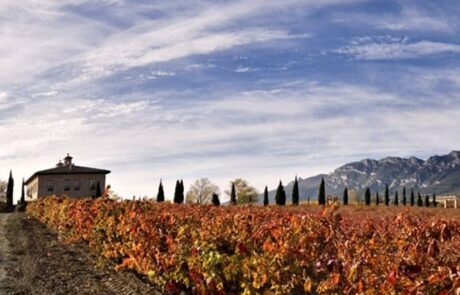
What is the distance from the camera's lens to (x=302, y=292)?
Result: 253 inches

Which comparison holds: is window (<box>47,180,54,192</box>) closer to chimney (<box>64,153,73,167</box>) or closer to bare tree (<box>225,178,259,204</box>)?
chimney (<box>64,153,73,167</box>)

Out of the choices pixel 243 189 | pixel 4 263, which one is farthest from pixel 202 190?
pixel 4 263

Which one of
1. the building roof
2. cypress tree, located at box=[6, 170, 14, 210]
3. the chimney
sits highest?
the chimney

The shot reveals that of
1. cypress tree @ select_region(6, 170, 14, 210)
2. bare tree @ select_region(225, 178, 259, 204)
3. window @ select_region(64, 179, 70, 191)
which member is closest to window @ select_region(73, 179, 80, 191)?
window @ select_region(64, 179, 70, 191)

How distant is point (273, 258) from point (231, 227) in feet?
6.31

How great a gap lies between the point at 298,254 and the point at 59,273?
6994mm

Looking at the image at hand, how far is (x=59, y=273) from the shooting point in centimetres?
1156

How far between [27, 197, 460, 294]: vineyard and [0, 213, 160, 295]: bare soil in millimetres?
570

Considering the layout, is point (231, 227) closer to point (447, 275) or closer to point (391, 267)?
point (391, 267)

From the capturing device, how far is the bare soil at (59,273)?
9.79 meters

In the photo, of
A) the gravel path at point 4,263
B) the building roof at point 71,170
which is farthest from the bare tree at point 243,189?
the gravel path at point 4,263

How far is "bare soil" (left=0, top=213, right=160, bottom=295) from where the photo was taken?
32.1ft

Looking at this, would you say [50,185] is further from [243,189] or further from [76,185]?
[243,189]

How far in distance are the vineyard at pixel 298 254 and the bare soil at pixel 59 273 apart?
57cm
